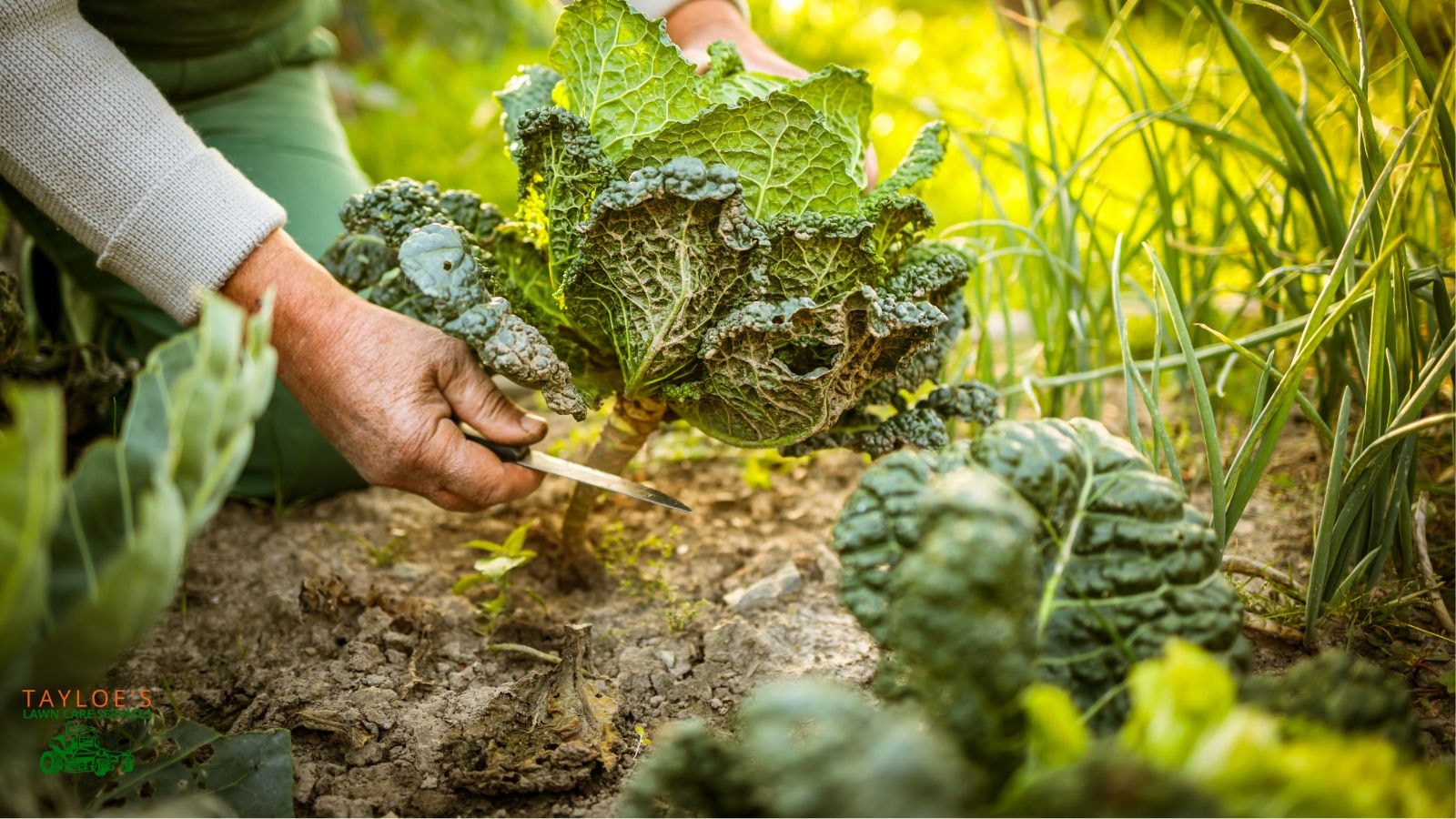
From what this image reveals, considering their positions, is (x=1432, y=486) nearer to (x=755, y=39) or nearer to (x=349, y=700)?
(x=755, y=39)

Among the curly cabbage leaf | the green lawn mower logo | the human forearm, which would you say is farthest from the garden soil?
the human forearm

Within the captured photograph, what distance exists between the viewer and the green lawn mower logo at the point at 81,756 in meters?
1.15

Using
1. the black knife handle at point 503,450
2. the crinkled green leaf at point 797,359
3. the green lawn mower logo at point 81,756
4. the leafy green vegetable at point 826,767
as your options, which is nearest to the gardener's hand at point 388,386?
the black knife handle at point 503,450

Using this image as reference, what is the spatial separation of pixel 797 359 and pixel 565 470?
0.46m

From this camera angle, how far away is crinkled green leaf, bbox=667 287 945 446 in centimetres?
144

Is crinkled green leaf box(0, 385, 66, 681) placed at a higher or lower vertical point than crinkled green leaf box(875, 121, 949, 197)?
lower

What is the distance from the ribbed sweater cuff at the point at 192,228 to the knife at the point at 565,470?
0.51 metres

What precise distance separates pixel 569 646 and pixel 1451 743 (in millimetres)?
1297

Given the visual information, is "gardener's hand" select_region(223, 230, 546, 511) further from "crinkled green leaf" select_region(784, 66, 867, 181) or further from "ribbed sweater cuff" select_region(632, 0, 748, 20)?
"ribbed sweater cuff" select_region(632, 0, 748, 20)

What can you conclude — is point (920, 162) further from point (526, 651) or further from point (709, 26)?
point (526, 651)

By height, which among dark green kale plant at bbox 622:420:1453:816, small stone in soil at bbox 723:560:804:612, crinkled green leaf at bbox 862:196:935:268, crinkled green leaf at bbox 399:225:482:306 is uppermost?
crinkled green leaf at bbox 862:196:935:268

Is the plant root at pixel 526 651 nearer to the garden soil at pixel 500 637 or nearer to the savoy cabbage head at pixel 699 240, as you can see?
the garden soil at pixel 500 637

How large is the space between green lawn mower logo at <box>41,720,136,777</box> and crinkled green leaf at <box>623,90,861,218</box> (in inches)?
41.9

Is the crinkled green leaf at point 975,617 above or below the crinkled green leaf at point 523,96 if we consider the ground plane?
below
